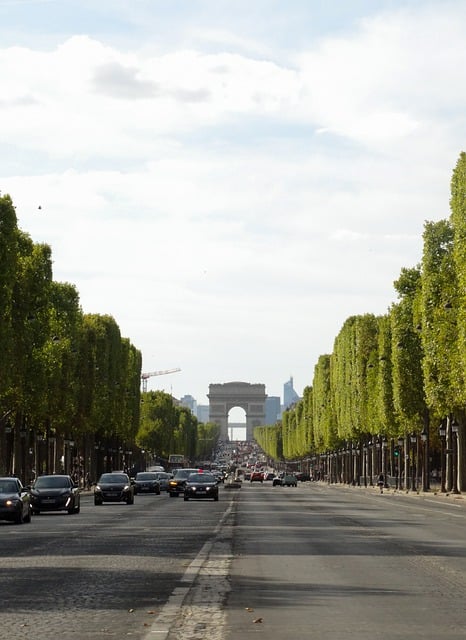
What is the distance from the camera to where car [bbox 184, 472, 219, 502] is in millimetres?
80250

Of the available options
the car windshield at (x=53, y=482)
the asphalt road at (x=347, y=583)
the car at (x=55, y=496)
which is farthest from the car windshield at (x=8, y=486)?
the asphalt road at (x=347, y=583)

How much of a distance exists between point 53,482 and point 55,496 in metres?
1.72

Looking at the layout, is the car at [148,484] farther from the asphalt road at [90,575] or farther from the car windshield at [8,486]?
the asphalt road at [90,575]

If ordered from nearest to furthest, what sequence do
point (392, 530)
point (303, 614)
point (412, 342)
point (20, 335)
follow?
point (303, 614), point (392, 530), point (20, 335), point (412, 342)

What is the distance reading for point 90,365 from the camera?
11219 cm

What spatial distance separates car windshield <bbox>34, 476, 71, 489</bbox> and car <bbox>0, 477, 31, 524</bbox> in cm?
863

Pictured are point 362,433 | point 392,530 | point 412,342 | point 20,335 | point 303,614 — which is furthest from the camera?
point 362,433

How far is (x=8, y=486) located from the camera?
156 ft

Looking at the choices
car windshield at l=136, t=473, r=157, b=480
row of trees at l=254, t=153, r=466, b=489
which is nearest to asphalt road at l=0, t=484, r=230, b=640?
row of trees at l=254, t=153, r=466, b=489

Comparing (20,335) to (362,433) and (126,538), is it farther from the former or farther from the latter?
(362,433)

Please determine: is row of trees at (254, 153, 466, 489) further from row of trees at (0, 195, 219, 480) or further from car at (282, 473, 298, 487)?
row of trees at (0, 195, 219, 480)

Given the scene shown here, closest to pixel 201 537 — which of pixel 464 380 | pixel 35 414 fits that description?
pixel 464 380

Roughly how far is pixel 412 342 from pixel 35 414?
28.5 m

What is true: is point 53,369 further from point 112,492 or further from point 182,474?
point 112,492
